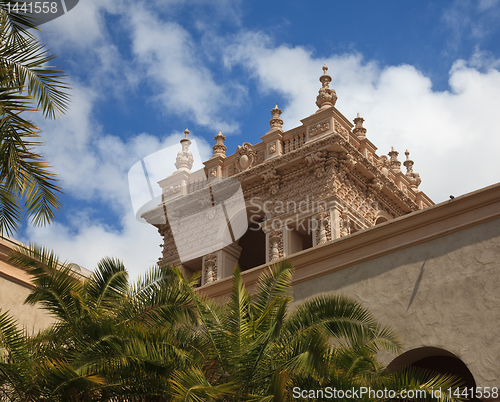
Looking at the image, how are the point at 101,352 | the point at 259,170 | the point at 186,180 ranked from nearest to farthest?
1. the point at 101,352
2. the point at 259,170
3. the point at 186,180

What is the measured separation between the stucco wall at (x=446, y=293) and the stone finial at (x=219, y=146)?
12083 mm

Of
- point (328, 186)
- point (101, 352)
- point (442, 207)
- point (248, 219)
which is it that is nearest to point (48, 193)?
point (101, 352)

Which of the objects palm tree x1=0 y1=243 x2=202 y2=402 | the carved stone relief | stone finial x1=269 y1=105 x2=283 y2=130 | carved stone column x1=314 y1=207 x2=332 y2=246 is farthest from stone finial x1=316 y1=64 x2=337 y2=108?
palm tree x1=0 y1=243 x2=202 y2=402

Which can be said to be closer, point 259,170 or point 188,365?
point 188,365

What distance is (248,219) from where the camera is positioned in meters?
21.4

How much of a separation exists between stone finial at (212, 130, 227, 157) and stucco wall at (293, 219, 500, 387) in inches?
476

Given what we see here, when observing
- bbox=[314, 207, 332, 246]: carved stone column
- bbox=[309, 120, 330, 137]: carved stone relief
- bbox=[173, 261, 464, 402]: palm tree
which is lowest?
bbox=[173, 261, 464, 402]: palm tree

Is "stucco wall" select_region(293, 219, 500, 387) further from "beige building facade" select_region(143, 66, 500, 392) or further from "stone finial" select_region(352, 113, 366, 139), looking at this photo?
"stone finial" select_region(352, 113, 366, 139)

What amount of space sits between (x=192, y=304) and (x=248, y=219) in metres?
12.0

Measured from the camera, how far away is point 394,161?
952 inches

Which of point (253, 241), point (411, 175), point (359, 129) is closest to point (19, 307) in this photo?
point (253, 241)

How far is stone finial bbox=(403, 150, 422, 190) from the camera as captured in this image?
967 inches

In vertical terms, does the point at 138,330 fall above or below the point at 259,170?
below

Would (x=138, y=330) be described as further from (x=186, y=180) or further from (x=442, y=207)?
(x=186, y=180)
